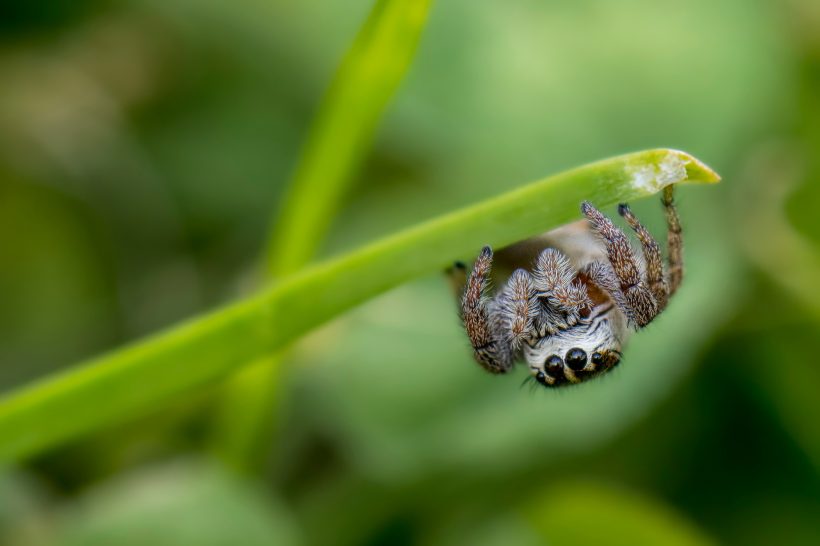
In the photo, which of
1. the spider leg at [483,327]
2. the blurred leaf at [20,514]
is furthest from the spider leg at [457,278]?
the blurred leaf at [20,514]

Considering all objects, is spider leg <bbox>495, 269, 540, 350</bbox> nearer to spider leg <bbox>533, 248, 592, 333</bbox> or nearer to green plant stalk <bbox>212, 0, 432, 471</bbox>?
spider leg <bbox>533, 248, 592, 333</bbox>

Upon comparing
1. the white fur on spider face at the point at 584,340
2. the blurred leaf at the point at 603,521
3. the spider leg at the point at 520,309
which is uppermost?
the spider leg at the point at 520,309

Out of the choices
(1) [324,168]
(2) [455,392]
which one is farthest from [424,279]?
(1) [324,168]

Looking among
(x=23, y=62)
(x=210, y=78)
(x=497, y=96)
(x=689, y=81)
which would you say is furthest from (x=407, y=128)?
(x=23, y=62)

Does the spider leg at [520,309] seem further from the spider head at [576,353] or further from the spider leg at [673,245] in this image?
the spider leg at [673,245]

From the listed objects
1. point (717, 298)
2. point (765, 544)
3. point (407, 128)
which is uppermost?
point (407, 128)

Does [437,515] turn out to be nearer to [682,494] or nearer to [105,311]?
[682,494]

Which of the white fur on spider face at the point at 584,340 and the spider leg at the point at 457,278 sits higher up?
the spider leg at the point at 457,278

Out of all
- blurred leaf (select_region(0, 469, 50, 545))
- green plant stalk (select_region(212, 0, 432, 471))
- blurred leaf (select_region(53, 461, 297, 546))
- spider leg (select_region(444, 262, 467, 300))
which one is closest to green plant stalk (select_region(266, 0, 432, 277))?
green plant stalk (select_region(212, 0, 432, 471))
